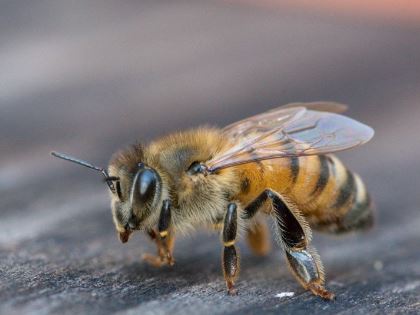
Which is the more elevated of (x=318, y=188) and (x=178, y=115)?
(x=178, y=115)

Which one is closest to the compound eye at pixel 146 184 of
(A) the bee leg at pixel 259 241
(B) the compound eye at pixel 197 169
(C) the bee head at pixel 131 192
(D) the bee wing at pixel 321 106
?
(C) the bee head at pixel 131 192

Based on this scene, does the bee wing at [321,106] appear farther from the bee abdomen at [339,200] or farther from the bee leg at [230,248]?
the bee leg at [230,248]

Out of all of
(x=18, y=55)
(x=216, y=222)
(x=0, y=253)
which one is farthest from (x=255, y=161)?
(x=18, y=55)

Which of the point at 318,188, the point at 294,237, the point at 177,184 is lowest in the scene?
the point at 294,237

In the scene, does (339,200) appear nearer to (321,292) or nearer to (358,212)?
(358,212)

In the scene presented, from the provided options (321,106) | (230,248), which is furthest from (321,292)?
(321,106)

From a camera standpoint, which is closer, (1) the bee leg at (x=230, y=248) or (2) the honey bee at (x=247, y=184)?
(1) the bee leg at (x=230, y=248)

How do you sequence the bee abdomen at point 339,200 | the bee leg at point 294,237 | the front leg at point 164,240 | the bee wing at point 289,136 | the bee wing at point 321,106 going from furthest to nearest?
the bee wing at point 321,106, the bee abdomen at point 339,200, the bee wing at point 289,136, the front leg at point 164,240, the bee leg at point 294,237
